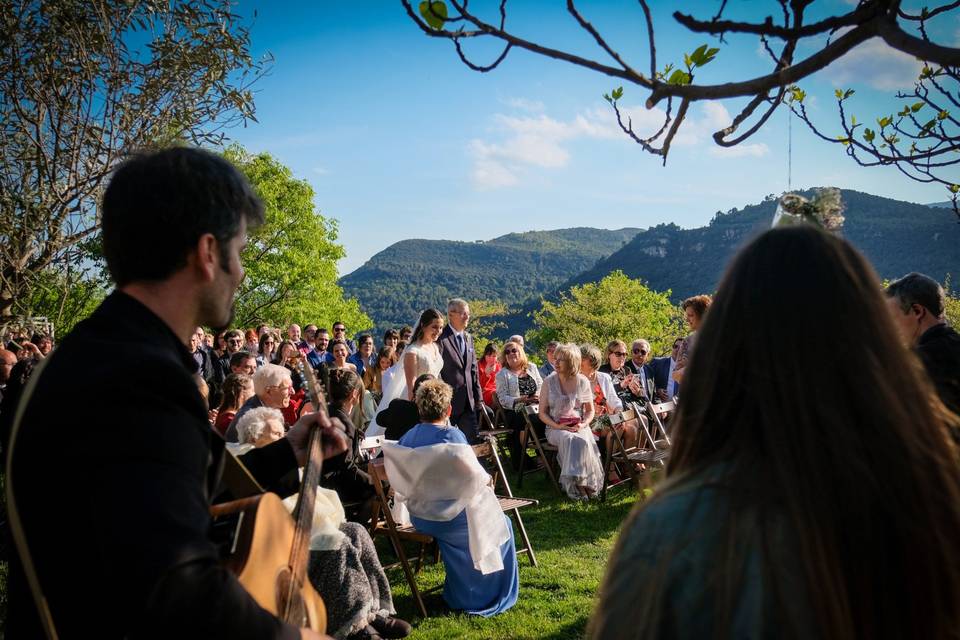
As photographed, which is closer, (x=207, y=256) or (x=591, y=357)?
(x=207, y=256)

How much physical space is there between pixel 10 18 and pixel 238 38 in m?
2.09

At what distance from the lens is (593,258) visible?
150750 mm

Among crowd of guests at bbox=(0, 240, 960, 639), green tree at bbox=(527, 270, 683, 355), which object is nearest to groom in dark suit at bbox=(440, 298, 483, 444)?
crowd of guests at bbox=(0, 240, 960, 639)

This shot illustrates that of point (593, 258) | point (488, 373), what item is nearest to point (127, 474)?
point (488, 373)

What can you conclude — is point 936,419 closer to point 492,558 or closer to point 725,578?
point 725,578

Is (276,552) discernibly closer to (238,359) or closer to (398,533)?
(398,533)

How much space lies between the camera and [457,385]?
836 centimetres

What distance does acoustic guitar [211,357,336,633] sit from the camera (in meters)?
1.46

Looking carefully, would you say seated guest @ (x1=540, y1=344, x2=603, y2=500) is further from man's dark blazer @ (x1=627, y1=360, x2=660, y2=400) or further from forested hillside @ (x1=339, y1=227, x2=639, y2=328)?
forested hillside @ (x1=339, y1=227, x2=639, y2=328)

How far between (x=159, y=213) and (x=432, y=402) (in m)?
3.99

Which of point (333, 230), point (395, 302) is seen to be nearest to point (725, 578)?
point (333, 230)

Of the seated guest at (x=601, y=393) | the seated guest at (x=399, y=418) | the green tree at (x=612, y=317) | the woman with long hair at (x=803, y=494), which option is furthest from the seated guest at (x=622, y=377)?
the green tree at (x=612, y=317)

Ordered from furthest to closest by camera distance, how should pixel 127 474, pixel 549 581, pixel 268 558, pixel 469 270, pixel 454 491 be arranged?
pixel 469 270 → pixel 549 581 → pixel 454 491 → pixel 268 558 → pixel 127 474

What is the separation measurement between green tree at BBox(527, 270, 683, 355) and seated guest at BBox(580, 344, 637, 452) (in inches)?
874
